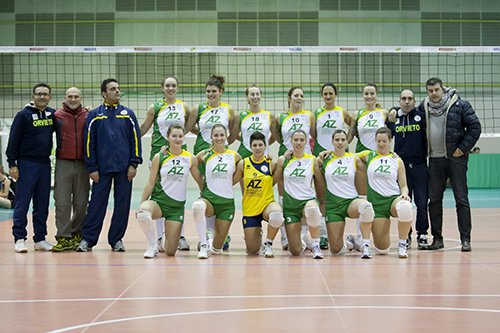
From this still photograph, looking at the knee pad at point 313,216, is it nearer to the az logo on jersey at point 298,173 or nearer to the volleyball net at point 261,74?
the az logo on jersey at point 298,173

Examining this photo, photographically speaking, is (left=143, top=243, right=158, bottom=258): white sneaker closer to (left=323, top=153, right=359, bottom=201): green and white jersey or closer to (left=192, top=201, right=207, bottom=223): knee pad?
(left=192, top=201, right=207, bottom=223): knee pad

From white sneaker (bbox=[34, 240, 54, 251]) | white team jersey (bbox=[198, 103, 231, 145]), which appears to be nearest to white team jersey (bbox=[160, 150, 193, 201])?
white team jersey (bbox=[198, 103, 231, 145])

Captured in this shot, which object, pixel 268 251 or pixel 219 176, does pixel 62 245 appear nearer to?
pixel 219 176

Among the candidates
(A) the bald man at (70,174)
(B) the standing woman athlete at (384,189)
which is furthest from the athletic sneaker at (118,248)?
(B) the standing woman athlete at (384,189)

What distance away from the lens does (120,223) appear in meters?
5.67

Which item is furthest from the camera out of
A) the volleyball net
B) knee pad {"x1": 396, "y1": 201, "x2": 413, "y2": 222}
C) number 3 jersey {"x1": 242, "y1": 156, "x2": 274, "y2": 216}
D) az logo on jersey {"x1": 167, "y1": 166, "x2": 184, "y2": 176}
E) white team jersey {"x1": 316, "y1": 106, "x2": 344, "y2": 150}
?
the volleyball net

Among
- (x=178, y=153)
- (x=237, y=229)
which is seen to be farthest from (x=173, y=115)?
(x=237, y=229)

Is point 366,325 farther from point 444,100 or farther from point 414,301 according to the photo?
point 444,100

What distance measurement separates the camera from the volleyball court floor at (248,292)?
2.93 m

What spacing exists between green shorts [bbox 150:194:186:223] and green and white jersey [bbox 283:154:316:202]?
113cm

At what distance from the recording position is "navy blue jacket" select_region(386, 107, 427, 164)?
5695 mm

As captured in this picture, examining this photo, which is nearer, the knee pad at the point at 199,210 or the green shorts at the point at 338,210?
the knee pad at the point at 199,210

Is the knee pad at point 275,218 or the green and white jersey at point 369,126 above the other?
the green and white jersey at point 369,126

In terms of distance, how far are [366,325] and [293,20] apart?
16991 mm
